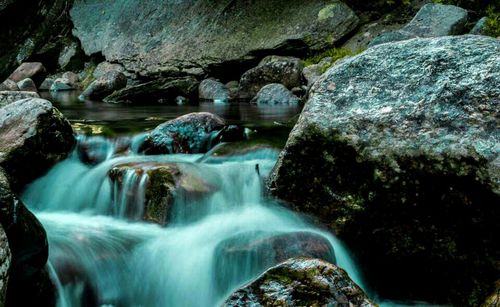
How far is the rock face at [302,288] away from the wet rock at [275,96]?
7582 mm

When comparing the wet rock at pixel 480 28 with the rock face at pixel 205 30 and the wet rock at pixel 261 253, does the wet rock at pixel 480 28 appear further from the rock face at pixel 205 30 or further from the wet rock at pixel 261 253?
the wet rock at pixel 261 253

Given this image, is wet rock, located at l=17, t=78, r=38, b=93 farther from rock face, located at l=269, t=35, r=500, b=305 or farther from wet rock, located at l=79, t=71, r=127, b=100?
rock face, located at l=269, t=35, r=500, b=305

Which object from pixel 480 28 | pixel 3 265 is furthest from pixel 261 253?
pixel 480 28

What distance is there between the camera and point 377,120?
3.06 meters

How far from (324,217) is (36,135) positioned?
2.94 m

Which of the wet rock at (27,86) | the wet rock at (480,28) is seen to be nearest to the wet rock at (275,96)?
the wet rock at (480,28)

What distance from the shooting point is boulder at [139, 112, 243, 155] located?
16.3 feet

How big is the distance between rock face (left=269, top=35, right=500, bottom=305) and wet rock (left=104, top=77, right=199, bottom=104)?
8708 mm

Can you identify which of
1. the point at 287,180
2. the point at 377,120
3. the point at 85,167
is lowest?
the point at 85,167

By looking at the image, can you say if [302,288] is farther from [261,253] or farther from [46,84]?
[46,84]

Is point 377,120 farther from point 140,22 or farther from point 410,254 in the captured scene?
point 140,22

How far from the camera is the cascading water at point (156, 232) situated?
2.99 m

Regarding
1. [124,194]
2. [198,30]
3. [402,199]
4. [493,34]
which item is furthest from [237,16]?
[402,199]

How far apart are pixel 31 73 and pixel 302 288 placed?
19001 mm
